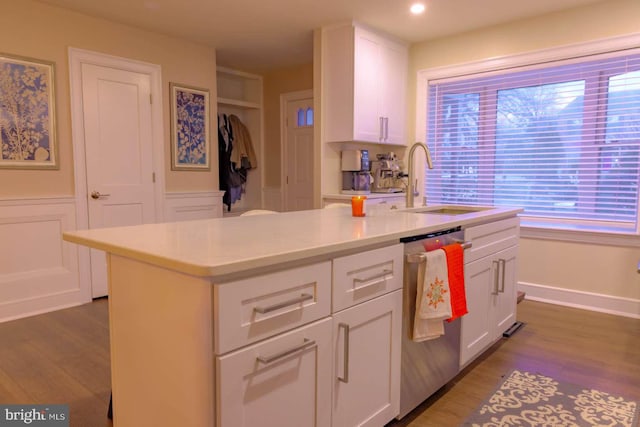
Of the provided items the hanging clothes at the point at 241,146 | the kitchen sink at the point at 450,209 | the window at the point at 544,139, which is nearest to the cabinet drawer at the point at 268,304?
the kitchen sink at the point at 450,209

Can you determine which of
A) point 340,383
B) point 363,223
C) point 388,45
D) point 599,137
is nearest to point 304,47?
point 388,45

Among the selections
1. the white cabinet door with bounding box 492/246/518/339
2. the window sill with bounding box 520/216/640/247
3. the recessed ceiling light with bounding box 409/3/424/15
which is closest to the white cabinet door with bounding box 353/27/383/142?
the recessed ceiling light with bounding box 409/3/424/15

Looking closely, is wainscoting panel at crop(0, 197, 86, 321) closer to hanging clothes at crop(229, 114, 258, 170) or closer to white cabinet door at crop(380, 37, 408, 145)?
hanging clothes at crop(229, 114, 258, 170)

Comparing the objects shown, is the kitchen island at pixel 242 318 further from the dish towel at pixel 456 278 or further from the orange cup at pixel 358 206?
the orange cup at pixel 358 206

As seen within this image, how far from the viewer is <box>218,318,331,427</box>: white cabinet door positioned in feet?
3.63

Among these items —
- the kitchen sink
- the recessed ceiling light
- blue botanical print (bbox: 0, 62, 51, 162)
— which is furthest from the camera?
the recessed ceiling light

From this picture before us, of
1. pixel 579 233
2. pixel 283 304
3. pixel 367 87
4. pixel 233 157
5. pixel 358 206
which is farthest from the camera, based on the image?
pixel 233 157

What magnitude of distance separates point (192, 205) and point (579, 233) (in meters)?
3.67

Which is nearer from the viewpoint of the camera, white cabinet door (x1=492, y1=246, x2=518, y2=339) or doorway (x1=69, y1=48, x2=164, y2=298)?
white cabinet door (x1=492, y1=246, x2=518, y2=339)

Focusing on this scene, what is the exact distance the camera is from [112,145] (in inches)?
152

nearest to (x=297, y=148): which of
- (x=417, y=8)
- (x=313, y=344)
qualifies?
(x=417, y=8)

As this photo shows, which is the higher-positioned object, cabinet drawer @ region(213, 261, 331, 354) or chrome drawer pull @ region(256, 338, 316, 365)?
cabinet drawer @ region(213, 261, 331, 354)

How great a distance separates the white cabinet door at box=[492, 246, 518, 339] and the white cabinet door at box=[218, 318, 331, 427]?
1.53m

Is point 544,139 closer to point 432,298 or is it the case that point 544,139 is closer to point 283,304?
point 432,298
